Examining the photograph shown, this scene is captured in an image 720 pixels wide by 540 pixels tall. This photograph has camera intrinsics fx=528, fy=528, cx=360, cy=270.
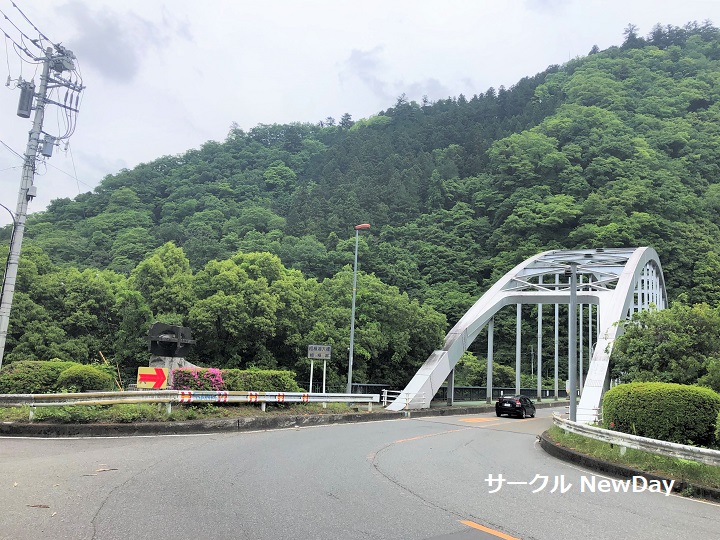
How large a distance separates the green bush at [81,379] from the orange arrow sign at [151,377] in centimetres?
203

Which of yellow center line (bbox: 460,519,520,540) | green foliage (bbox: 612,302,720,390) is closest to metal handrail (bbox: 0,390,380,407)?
yellow center line (bbox: 460,519,520,540)

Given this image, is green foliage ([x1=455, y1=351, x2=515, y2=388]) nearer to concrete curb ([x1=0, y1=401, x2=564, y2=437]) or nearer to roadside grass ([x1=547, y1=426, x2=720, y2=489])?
concrete curb ([x1=0, y1=401, x2=564, y2=437])

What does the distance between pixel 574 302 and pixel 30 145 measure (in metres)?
17.5

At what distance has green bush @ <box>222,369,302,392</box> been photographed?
55.2ft

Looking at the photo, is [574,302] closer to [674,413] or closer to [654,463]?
[674,413]

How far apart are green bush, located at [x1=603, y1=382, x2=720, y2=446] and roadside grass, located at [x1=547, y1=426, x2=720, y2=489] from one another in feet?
2.91

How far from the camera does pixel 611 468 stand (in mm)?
9625

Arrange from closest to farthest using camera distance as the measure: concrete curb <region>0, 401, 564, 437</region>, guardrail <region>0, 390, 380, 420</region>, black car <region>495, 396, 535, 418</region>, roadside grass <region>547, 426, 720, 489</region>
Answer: roadside grass <region>547, 426, 720, 489</region> < concrete curb <region>0, 401, 564, 437</region> < guardrail <region>0, 390, 380, 420</region> < black car <region>495, 396, 535, 418</region>

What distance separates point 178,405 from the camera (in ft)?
47.8

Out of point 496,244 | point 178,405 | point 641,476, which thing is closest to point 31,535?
point 641,476

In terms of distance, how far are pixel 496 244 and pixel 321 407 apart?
52423 mm

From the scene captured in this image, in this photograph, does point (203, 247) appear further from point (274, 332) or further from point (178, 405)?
point (178, 405)

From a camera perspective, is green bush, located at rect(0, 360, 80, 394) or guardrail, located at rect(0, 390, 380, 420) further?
green bush, located at rect(0, 360, 80, 394)

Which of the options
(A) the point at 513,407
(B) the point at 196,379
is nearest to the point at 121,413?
(B) the point at 196,379
